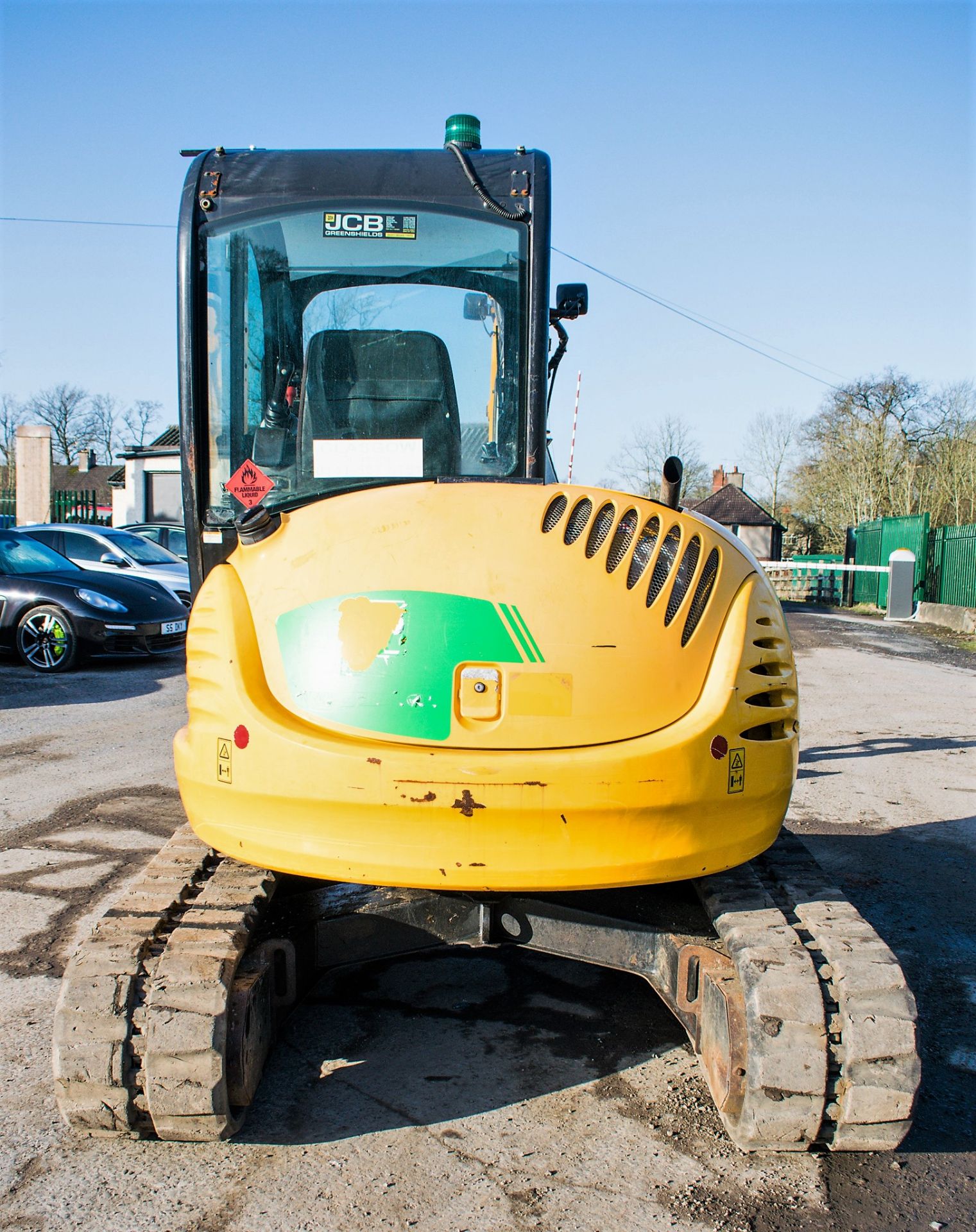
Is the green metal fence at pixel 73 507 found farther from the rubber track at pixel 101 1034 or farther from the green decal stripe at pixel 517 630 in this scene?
the green decal stripe at pixel 517 630

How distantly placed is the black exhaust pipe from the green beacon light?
2046 millimetres

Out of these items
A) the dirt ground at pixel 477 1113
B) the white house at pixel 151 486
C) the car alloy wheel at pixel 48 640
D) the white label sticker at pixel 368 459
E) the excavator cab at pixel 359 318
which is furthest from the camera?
the white house at pixel 151 486

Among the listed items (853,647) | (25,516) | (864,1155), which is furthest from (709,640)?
(25,516)

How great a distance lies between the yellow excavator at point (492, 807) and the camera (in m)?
2.66

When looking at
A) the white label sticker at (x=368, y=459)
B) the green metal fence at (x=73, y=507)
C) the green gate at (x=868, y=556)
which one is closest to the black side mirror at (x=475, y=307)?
the white label sticker at (x=368, y=459)

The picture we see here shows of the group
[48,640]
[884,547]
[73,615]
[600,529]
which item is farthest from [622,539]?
[884,547]

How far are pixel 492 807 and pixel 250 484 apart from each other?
5.70 feet

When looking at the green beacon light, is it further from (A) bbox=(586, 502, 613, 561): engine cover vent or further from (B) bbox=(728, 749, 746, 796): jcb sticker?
(B) bbox=(728, 749, 746, 796): jcb sticker

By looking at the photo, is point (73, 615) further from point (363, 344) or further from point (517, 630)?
point (517, 630)

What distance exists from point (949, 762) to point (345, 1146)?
6.58 meters

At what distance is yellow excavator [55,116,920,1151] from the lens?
8.73 ft

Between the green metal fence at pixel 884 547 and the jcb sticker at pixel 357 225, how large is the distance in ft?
80.5

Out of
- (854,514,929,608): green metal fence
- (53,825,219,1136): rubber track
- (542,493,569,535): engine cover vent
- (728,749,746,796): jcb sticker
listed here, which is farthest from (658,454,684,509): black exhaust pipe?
(854,514,929,608): green metal fence

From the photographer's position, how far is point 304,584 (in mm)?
2896
